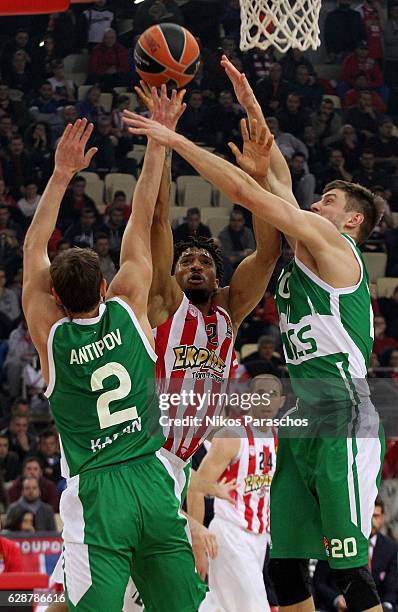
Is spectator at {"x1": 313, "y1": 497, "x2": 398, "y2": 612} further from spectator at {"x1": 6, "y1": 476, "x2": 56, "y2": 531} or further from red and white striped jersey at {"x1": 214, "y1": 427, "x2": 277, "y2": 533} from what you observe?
spectator at {"x1": 6, "y1": 476, "x2": 56, "y2": 531}

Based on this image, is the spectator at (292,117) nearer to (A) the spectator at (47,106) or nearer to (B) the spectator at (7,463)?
(A) the spectator at (47,106)

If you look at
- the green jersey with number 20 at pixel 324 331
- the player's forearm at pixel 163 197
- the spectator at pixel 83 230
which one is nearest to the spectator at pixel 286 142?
the spectator at pixel 83 230

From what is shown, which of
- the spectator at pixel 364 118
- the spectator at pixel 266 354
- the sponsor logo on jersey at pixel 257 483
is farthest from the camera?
the spectator at pixel 364 118

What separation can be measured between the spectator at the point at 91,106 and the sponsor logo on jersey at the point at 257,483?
7.04 m

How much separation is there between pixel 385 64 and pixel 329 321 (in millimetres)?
11243

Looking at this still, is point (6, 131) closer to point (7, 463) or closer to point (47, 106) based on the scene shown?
point (47, 106)

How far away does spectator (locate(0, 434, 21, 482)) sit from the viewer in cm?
1019

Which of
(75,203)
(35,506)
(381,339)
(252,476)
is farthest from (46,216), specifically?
(75,203)

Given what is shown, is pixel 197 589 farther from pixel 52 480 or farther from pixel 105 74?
pixel 105 74

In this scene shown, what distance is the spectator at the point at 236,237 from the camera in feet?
42.0

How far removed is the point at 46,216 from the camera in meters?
5.11

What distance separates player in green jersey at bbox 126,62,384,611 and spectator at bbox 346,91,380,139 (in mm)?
9469

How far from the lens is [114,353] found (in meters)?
4.79

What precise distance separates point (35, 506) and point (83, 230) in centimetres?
420
